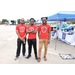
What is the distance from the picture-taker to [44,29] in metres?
2.62

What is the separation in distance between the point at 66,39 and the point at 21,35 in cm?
417

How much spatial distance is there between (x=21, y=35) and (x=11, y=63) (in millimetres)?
1202

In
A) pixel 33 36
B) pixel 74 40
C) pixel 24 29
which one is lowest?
pixel 74 40

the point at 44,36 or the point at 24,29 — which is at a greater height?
the point at 24,29

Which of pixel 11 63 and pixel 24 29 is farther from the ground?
pixel 24 29

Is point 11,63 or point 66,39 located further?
point 66,39

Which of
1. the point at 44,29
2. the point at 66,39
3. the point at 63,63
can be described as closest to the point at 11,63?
the point at 44,29
